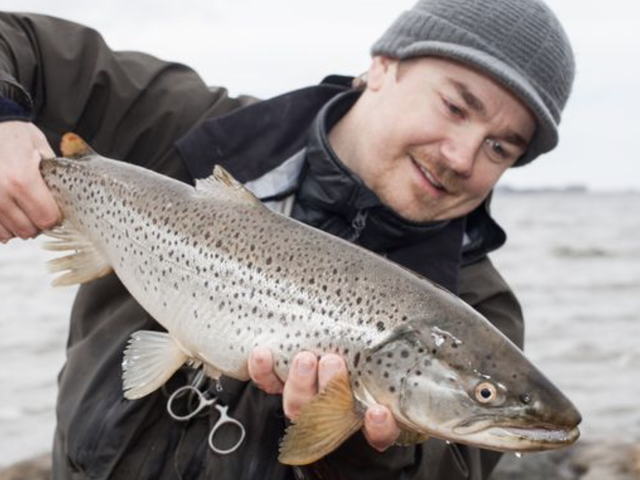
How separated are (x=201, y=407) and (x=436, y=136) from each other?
5.27 ft

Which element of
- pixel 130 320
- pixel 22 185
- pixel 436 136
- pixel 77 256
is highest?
pixel 22 185

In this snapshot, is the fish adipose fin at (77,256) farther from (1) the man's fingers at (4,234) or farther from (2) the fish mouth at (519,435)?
(2) the fish mouth at (519,435)

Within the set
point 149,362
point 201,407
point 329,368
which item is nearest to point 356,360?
point 329,368

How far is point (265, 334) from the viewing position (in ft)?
11.3

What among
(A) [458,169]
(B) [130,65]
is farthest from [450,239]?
(B) [130,65]

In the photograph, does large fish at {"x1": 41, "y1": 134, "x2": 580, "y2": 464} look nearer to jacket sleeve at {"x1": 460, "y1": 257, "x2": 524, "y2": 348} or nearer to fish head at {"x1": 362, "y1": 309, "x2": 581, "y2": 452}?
fish head at {"x1": 362, "y1": 309, "x2": 581, "y2": 452}

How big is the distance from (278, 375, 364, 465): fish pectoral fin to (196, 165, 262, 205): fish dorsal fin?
0.82m

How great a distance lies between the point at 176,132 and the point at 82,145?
32.0 inches

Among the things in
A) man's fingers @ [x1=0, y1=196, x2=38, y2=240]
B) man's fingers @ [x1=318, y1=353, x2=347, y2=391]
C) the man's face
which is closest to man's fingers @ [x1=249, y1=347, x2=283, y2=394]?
man's fingers @ [x1=318, y1=353, x2=347, y2=391]

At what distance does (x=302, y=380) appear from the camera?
10.7 ft

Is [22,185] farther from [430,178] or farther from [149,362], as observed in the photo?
[430,178]

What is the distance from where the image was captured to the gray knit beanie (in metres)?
4.43

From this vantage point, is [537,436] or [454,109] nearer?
[537,436]

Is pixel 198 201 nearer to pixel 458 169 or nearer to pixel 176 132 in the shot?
pixel 176 132
